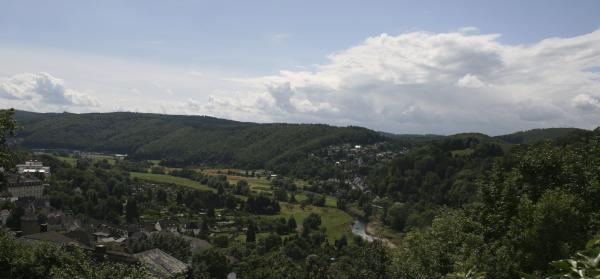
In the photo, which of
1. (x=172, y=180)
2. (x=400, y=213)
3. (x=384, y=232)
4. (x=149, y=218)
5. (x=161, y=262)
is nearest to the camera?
(x=161, y=262)

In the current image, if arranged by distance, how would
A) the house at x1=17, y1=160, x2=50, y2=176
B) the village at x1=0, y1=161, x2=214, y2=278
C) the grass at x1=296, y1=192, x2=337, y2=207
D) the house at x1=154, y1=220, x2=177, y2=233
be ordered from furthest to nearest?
1. the grass at x1=296, y1=192, x2=337, y2=207
2. the house at x1=17, y1=160, x2=50, y2=176
3. the house at x1=154, y1=220, x2=177, y2=233
4. the village at x1=0, y1=161, x2=214, y2=278

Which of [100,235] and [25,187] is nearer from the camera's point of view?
[100,235]

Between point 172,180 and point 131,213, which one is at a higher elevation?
point 131,213

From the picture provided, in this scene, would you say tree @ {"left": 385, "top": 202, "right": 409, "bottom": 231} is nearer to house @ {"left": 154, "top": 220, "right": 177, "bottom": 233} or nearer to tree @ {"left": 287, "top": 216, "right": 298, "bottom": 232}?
tree @ {"left": 287, "top": 216, "right": 298, "bottom": 232}

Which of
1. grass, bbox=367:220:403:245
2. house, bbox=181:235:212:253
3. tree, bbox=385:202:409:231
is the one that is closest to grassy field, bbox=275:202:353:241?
grass, bbox=367:220:403:245

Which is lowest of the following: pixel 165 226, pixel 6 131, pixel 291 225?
pixel 291 225

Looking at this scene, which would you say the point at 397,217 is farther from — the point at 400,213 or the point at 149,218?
the point at 149,218

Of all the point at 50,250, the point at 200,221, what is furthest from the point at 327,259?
the point at 50,250

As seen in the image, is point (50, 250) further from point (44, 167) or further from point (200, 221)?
point (44, 167)

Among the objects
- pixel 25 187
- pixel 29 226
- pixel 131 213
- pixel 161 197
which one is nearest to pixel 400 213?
pixel 131 213
